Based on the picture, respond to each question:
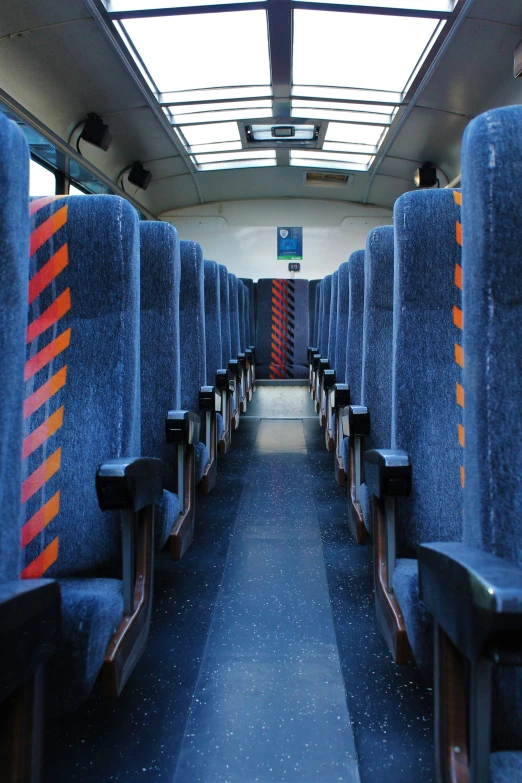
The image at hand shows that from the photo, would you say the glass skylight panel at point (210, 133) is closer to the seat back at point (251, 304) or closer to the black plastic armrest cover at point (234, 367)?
the seat back at point (251, 304)

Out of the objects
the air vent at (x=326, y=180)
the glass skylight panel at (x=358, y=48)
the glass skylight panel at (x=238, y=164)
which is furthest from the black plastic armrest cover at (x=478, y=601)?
the air vent at (x=326, y=180)

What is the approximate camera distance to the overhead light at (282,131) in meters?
6.48

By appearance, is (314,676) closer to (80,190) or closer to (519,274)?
(519,274)

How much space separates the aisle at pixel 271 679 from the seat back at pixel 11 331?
690 mm

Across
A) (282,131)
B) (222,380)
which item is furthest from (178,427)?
(282,131)

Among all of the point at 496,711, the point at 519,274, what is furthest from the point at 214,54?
the point at 496,711

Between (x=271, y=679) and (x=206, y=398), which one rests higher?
(x=206, y=398)

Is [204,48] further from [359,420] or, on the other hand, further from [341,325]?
[359,420]

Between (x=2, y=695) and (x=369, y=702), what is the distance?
3.25 ft

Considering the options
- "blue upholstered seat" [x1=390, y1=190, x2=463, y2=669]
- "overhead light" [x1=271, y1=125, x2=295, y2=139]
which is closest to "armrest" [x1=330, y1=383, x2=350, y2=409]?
"blue upholstered seat" [x1=390, y1=190, x2=463, y2=669]

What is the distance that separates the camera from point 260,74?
16.8 feet

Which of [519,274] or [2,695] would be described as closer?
[2,695]

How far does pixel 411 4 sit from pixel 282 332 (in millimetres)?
3990

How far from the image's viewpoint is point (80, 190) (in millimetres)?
6164
